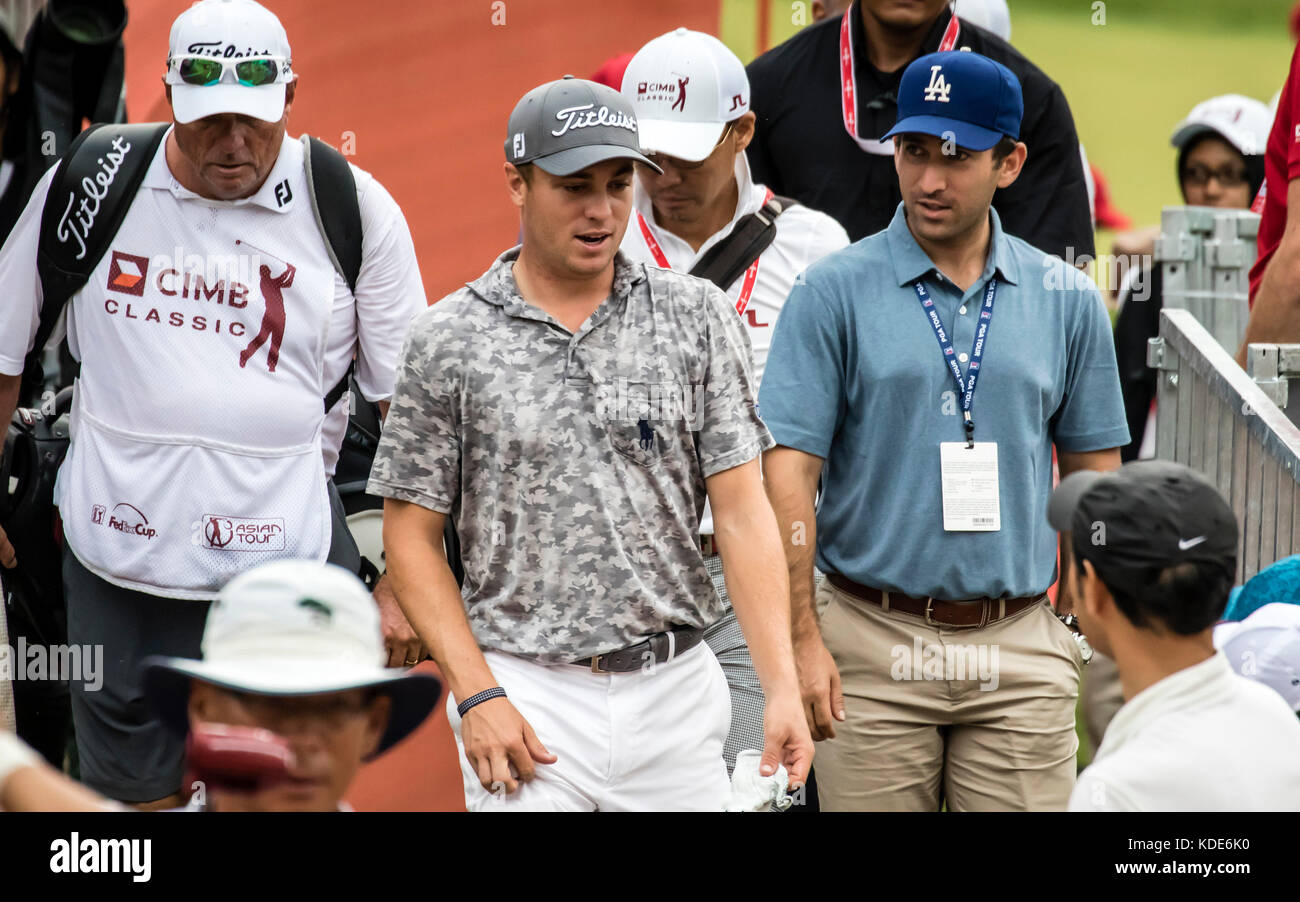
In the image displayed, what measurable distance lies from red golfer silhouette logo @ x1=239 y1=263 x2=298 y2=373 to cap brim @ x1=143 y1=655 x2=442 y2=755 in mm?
1469

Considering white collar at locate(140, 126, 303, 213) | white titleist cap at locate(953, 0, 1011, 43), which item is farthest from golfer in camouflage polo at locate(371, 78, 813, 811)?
white titleist cap at locate(953, 0, 1011, 43)

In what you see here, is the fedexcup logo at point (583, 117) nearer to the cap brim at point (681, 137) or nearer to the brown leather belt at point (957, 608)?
the cap brim at point (681, 137)

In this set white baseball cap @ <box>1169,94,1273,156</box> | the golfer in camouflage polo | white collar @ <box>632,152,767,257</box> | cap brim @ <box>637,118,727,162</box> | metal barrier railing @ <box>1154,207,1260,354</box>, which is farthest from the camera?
white baseball cap @ <box>1169,94,1273,156</box>

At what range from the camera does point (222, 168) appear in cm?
406

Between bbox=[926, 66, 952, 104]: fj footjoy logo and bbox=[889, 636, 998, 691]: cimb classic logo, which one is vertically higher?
bbox=[926, 66, 952, 104]: fj footjoy logo

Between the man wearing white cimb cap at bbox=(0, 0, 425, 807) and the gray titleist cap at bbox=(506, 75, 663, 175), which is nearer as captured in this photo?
the gray titleist cap at bbox=(506, 75, 663, 175)

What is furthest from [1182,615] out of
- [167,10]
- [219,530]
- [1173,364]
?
[167,10]

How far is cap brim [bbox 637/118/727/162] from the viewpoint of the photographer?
475cm

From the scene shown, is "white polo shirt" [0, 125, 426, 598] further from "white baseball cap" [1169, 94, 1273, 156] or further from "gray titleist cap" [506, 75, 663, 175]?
"white baseball cap" [1169, 94, 1273, 156]

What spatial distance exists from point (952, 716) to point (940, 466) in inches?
23.0

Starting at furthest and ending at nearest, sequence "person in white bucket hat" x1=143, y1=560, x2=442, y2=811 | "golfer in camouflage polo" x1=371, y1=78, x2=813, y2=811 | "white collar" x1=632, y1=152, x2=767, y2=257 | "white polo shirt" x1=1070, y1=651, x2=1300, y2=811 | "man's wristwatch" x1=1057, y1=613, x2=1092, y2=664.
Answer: "white collar" x1=632, y1=152, x2=767, y2=257, "man's wristwatch" x1=1057, y1=613, x2=1092, y2=664, "golfer in camouflage polo" x1=371, y1=78, x2=813, y2=811, "white polo shirt" x1=1070, y1=651, x2=1300, y2=811, "person in white bucket hat" x1=143, y1=560, x2=442, y2=811
